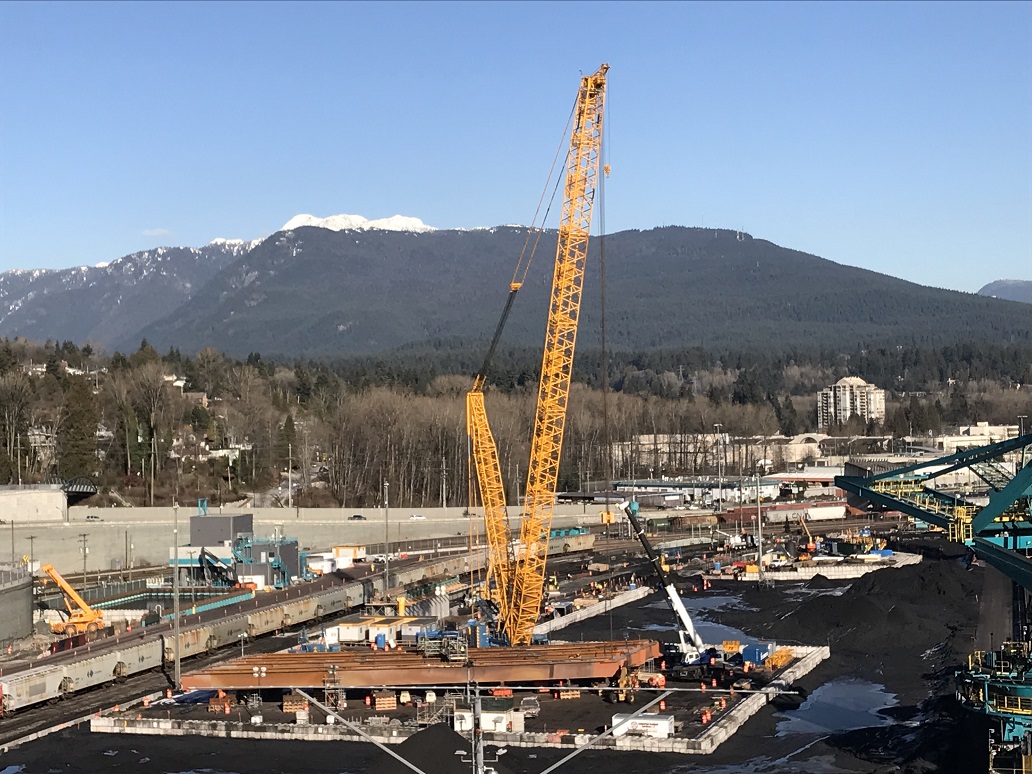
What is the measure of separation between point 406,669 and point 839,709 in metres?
14.0

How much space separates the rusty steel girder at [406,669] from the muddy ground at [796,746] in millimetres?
4056

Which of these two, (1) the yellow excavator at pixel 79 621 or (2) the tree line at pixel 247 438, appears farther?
(2) the tree line at pixel 247 438

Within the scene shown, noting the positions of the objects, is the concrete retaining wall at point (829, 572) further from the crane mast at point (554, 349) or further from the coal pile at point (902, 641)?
the crane mast at point (554, 349)

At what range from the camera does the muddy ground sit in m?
36.8

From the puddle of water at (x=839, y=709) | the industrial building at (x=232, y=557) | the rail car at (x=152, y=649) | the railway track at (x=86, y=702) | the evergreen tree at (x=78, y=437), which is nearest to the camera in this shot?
the puddle of water at (x=839, y=709)

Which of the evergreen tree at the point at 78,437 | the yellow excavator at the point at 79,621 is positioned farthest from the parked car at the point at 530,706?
the evergreen tree at the point at 78,437

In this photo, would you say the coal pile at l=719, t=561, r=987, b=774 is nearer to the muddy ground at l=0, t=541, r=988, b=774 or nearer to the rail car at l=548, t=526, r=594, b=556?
the muddy ground at l=0, t=541, r=988, b=774

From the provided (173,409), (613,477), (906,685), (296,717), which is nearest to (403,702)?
(296,717)

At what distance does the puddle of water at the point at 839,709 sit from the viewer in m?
42.2

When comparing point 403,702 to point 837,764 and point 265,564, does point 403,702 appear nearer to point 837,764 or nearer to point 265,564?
point 837,764

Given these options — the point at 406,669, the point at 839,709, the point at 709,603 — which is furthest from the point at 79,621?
the point at 839,709

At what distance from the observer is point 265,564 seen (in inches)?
3054

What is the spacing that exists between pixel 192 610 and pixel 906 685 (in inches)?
1316

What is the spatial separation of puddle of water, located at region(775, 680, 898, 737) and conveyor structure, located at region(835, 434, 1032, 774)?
219 inches
